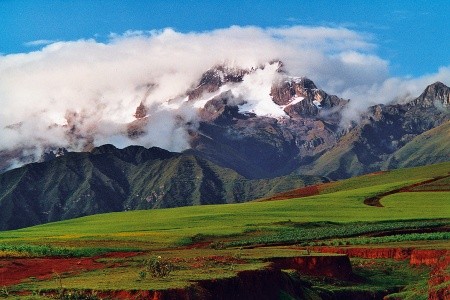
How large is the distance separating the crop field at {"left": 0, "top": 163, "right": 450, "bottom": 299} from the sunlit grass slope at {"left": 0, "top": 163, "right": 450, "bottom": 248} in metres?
0.24

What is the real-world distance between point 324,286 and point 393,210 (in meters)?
87.9

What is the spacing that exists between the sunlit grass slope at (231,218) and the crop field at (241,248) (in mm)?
244

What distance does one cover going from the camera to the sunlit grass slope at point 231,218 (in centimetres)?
12888

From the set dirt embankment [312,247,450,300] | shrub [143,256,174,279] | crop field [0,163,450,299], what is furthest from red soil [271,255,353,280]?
shrub [143,256,174,279]

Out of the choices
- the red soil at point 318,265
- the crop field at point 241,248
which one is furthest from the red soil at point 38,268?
the red soil at point 318,265

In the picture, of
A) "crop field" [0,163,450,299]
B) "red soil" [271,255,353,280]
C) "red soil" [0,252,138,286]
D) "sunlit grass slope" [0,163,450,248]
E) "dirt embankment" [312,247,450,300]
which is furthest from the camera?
"sunlit grass slope" [0,163,450,248]

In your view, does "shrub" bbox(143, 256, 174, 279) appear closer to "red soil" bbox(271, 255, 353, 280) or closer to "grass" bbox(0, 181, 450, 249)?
"red soil" bbox(271, 255, 353, 280)

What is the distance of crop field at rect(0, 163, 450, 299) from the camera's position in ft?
201

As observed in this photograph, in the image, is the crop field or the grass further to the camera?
the grass

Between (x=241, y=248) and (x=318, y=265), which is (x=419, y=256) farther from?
(x=241, y=248)

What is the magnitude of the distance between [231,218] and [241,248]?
5395cm

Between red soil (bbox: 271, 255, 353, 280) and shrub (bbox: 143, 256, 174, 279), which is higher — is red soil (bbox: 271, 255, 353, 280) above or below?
below

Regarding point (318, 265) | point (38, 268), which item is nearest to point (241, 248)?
point (318, 265)

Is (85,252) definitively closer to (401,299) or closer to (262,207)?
(401,299)
